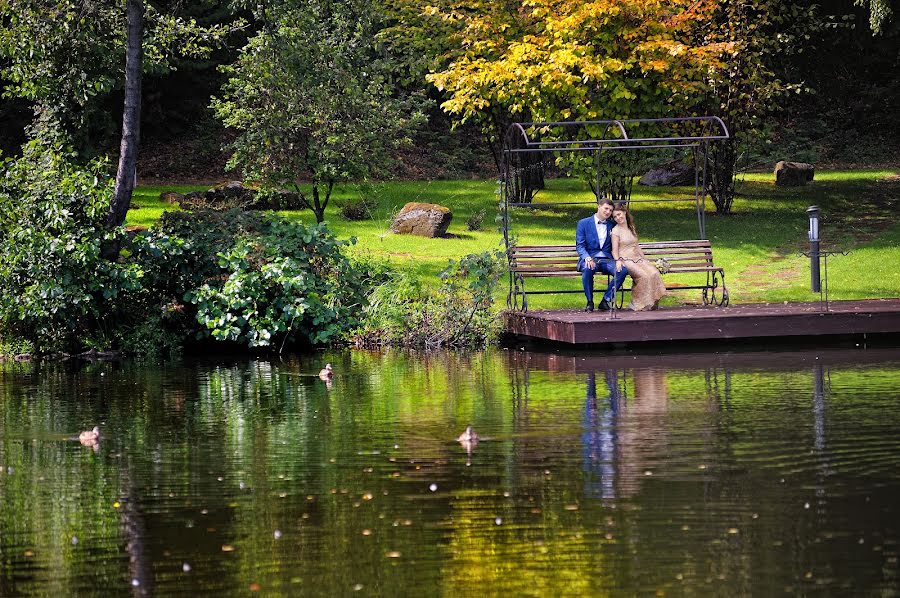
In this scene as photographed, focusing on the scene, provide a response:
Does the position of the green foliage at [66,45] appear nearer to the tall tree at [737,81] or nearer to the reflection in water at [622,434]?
the reflection in water at [622,434]

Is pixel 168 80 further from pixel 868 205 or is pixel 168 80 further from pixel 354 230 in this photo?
pixel 868 205

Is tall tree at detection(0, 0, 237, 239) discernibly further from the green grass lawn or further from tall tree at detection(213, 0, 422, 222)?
the green grass lawn

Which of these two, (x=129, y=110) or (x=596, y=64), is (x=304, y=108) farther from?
(x=129, y=110)

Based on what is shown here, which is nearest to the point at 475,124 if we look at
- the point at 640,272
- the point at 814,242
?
the point at 640,272

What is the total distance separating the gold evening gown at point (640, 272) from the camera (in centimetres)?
1917

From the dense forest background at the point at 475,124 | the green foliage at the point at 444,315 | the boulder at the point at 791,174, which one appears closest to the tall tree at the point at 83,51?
the green foliage at the point at 444,315

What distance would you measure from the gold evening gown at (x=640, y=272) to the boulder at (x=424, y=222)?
27.7 feet

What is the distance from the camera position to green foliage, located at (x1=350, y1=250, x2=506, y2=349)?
19797mm

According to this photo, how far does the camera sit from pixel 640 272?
19234 millimetres

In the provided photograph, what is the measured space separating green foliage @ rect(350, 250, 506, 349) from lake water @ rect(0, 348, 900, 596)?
3.65 meters

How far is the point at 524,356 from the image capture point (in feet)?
60.8

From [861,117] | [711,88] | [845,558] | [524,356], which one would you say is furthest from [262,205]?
[845,558]

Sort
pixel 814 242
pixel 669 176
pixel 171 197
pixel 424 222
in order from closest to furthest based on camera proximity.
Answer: pixel 814 242 → pixel 424 222 → pixel 171 197 → pixel 669 176

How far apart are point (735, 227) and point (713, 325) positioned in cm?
1081
